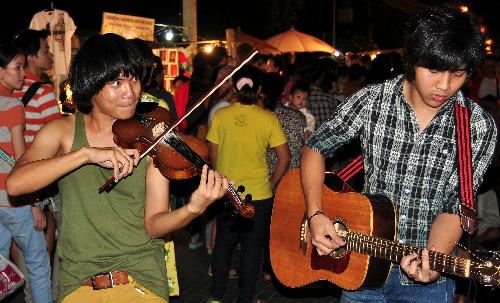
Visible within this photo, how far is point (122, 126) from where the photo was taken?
108 inches

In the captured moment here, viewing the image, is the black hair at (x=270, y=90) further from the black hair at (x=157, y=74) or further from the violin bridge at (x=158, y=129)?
the violin bridge at (x=158, y=129)

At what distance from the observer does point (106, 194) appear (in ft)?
8.64

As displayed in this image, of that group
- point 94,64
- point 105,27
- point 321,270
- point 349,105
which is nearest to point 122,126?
point 94,64

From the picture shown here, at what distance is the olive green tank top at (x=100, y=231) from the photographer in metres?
2.58

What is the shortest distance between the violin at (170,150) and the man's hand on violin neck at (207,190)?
15 cm

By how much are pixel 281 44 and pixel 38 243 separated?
1372 centimetres

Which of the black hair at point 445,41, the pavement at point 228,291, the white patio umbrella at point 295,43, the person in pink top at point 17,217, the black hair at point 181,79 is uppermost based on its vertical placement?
the white patio umbrella at point 295,43

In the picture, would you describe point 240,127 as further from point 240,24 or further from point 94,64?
point 240,24

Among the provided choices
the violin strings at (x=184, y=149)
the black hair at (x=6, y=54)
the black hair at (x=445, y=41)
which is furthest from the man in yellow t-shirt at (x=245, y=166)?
the black hair at (x=445, y=41)

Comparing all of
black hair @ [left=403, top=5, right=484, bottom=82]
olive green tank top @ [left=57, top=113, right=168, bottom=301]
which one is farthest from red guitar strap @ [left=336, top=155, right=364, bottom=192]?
olive green tank top @ [left=57, top=113, right=168, bottom=301]

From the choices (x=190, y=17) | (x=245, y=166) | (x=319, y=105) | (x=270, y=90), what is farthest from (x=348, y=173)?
(x=190, y=17)

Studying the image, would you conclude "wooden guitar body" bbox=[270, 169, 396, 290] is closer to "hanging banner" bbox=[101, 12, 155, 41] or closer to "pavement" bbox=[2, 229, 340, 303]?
"pavement" bbox=[2, 229, 340, 303]

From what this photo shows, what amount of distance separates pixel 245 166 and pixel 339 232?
1907 millimetres

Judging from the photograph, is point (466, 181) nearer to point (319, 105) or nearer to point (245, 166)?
point (245, 166)
